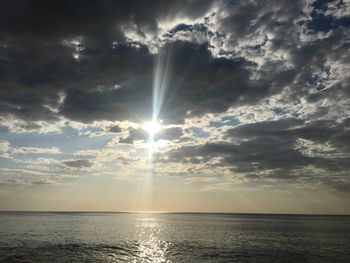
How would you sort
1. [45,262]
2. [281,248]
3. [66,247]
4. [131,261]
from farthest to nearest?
[281,248] < [66,247] < [131,261] < [45,262]

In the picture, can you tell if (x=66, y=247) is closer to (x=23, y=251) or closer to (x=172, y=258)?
(x=23, y=251)

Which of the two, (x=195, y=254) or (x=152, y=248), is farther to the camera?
(x=152, y=248)

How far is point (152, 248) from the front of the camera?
6912 centimetres

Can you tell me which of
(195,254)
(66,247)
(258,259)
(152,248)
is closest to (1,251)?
(66,247)

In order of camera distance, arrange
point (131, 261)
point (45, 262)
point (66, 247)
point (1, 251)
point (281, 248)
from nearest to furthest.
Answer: point (45, 262), point (131, 261), point (1, 251), point (66, 247), point (281, 248)

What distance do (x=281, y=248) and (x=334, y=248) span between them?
33.6 feet

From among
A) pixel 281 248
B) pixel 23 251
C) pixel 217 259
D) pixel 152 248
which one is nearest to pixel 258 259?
pixel 217 259

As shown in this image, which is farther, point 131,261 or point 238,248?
point 238,248

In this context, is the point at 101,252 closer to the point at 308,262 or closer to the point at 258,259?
the point at 258,259

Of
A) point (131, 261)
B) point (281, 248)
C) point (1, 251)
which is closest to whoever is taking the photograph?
point (131, 261)

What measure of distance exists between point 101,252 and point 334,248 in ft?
144

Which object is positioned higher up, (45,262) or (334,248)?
(334,248)

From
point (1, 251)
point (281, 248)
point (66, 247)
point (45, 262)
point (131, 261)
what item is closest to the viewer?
point (45, 262)

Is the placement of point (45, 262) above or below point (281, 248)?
below
